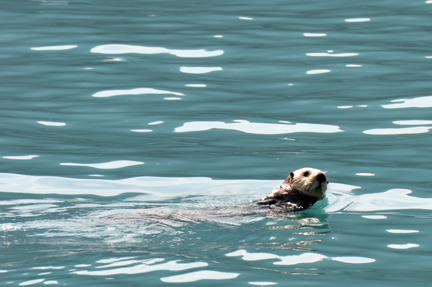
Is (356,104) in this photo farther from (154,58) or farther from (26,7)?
(26,7)

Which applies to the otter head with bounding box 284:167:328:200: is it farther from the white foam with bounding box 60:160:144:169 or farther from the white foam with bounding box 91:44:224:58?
the white foam with bounding box 91:44:224:58

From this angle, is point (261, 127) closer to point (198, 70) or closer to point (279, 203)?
point (279, 203)

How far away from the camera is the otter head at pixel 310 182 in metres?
6.41

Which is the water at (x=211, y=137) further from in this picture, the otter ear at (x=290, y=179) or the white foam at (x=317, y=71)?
the otter ear at (x=290, y=179)

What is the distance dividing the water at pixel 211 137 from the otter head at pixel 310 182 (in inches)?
6.7

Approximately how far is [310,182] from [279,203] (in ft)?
1.17

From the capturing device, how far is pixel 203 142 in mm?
8266

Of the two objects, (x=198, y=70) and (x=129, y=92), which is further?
(x=198, y=70)

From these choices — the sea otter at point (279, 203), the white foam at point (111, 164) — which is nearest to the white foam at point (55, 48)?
the white foam at point (111, 164)

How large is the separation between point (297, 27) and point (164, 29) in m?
2.53

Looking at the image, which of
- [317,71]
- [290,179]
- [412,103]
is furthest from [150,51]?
[290,179]

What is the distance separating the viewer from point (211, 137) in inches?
330

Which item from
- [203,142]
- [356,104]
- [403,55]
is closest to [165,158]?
[203,142]

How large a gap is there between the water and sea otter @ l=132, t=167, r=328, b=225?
144mm
